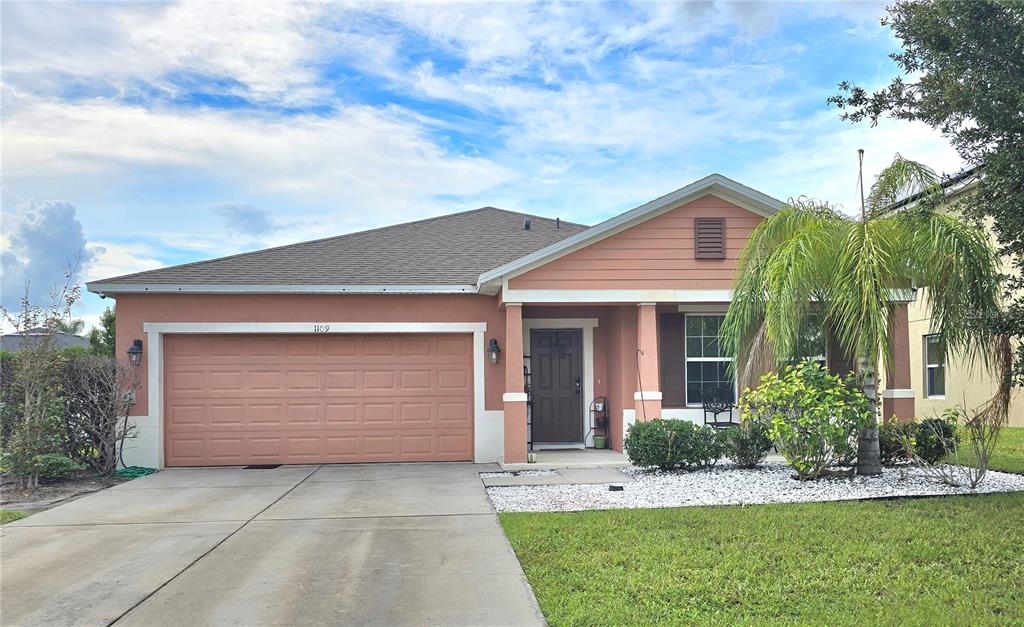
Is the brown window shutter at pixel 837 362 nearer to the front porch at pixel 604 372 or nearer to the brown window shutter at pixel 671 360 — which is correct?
the front porch at pixel 604 372

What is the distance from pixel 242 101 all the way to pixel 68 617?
1058 centimetres

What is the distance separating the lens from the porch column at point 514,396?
39.3 feet

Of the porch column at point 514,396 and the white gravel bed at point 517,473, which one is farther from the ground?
the porch column at point 514,396

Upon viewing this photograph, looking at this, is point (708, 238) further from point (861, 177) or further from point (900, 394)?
point (900, 394)

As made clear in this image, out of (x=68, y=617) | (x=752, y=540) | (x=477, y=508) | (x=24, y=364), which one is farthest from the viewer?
(x=24, y=364)

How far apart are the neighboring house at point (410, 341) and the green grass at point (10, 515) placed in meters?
3.44

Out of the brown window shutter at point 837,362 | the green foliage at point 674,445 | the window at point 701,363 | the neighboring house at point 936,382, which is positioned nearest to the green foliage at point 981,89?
the green foliage at point 674,445

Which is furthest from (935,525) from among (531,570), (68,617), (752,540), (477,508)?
(68,617)

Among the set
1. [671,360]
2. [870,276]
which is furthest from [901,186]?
[671,360]

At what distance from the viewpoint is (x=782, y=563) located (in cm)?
605

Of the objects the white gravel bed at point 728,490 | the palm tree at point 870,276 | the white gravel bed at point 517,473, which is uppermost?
the palm tree at point 870,276

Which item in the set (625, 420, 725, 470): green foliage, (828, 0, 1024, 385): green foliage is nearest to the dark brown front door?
(625, 420, 725, 470): green foliage

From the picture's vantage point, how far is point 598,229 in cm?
1194

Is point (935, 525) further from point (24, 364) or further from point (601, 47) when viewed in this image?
point (24, 364)
